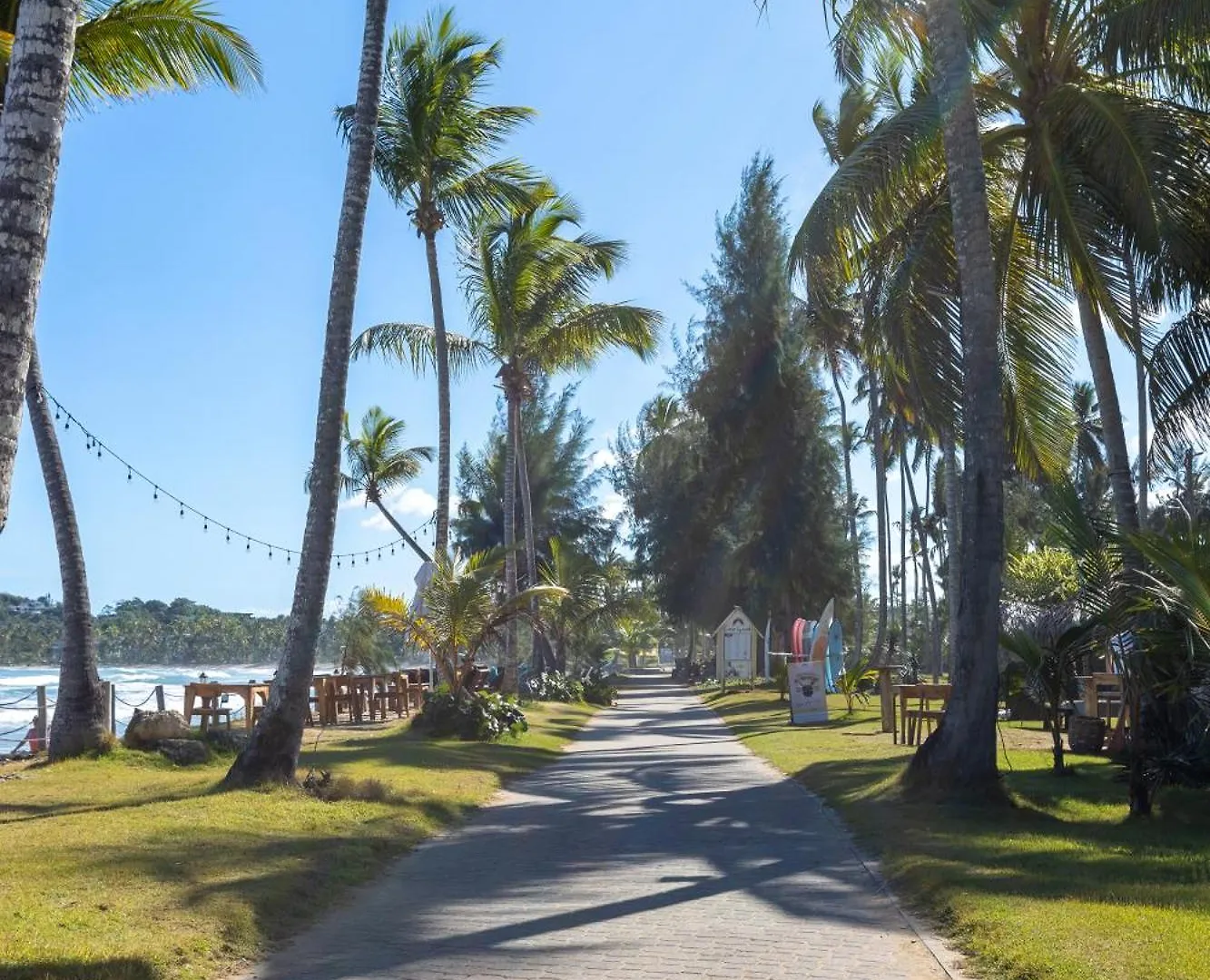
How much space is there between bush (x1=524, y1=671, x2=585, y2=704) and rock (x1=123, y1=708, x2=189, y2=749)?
17.6m

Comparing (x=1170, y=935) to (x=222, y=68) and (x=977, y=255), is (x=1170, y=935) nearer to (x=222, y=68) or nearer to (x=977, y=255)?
(x=977, y=255)

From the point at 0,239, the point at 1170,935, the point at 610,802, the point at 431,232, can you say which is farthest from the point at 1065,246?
the point at 431,232

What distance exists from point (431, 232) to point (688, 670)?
43.4m

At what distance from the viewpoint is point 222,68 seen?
1288 cm

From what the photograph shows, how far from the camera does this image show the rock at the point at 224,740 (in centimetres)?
1541

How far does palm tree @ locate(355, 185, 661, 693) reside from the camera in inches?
1010

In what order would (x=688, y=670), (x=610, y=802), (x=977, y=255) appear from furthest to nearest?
(x=688, y=670) → (x=610, y=802) → (x=977, y=255)

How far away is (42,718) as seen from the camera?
55.3ft

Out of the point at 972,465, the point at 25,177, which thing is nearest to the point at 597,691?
the point at 972,465

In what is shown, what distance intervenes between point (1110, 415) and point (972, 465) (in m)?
3.46

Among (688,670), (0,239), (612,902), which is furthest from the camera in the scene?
(688,670)

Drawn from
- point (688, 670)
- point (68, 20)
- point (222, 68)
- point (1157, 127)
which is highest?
point (222, 68)

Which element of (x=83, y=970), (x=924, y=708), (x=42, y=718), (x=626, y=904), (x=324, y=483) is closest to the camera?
(x=83, y=970)

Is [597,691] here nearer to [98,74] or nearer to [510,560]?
[510,560]
